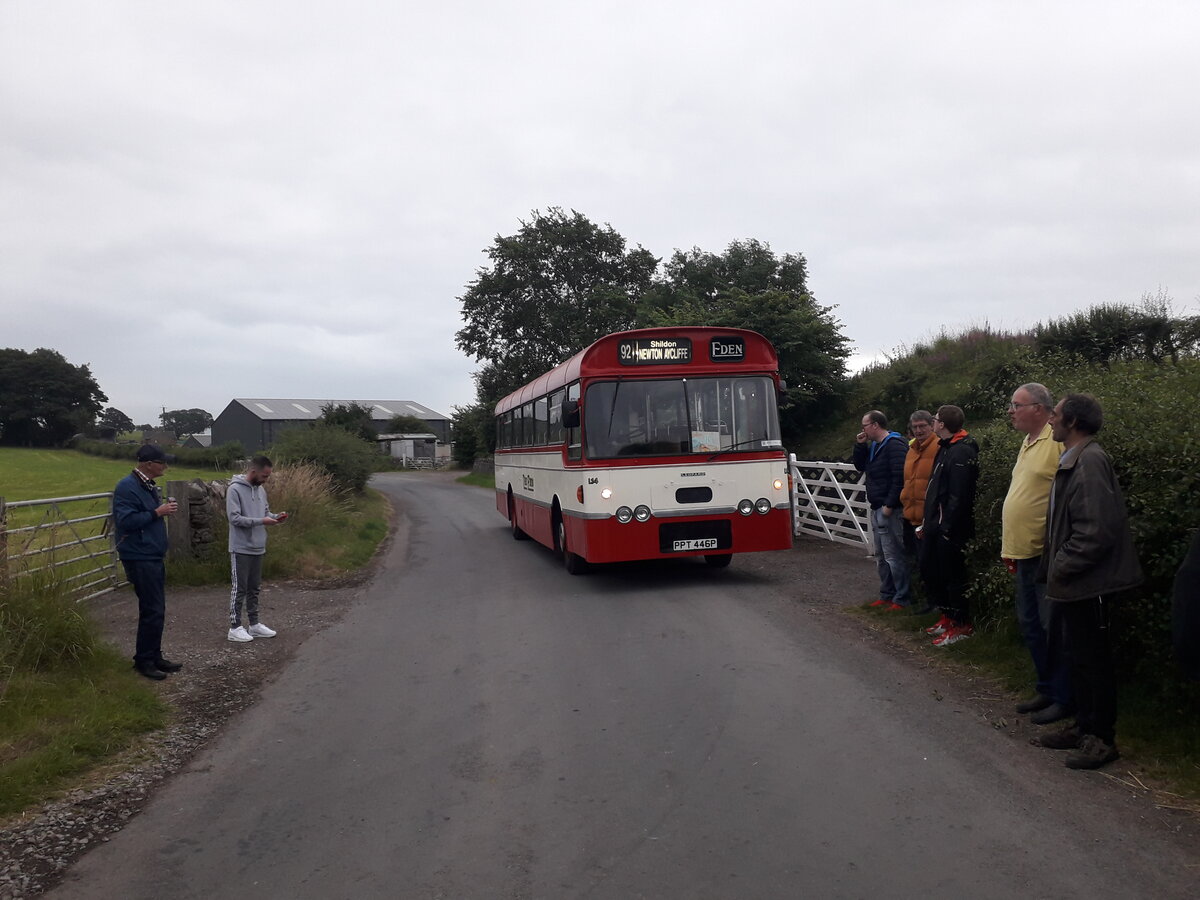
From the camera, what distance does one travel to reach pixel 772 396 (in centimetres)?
1166

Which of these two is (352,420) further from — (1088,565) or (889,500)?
(1088,565)

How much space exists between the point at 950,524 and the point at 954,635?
3.35 ft

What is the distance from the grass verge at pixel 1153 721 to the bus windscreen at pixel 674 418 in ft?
16.2

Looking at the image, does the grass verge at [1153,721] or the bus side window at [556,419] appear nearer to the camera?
the grass verge at [1153,721]

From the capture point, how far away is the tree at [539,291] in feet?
156

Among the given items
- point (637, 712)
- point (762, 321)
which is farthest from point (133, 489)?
point (762, 321)

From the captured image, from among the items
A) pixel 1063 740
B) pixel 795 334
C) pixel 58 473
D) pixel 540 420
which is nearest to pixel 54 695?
pixel 1063 740

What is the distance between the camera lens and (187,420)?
149 metres

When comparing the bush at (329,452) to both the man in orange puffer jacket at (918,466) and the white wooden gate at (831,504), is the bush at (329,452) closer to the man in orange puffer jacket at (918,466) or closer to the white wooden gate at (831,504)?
the white wooden gate at (831,504)

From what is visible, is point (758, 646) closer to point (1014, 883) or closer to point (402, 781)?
point (402, 781)

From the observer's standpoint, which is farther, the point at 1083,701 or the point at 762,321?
the point at 762,321

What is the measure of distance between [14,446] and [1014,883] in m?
81.8

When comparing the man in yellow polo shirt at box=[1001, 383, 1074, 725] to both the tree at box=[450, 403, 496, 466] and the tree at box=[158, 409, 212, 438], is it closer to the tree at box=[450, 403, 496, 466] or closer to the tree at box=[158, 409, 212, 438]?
the tree at box=[450, 403, 496, 466]

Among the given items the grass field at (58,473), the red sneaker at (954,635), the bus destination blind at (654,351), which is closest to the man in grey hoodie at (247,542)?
the bus destination blind at (654,351)
